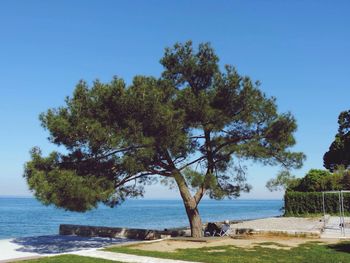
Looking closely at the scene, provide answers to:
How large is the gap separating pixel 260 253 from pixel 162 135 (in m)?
5.12

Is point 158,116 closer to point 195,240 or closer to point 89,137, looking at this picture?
point 89,137

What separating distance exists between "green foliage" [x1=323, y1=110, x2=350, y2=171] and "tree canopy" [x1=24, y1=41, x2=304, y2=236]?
99.5 feet

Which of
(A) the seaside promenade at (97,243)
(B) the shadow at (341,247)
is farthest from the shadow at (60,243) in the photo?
(B) the shadow at (341,247)

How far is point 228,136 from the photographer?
1770 cm

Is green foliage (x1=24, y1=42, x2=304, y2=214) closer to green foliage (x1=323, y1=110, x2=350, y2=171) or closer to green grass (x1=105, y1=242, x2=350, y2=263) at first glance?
green grass (x1=105, y1=242, x2=350, y2=263)

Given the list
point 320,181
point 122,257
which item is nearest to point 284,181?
point 320,181

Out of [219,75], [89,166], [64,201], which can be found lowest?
[64,201]

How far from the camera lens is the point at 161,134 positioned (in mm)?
15070

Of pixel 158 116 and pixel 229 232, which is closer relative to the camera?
pixel 158 116

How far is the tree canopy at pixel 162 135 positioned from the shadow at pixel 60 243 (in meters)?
2.35

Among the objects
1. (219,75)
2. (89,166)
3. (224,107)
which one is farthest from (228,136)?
(89,166)

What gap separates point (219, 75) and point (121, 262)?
8.48 meters

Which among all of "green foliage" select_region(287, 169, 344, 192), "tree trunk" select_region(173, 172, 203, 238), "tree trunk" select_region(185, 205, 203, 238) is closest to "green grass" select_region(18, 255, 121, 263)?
"tree trunk" select_region(173, 172, 203, 238)

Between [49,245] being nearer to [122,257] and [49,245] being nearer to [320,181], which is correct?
[122,257]
